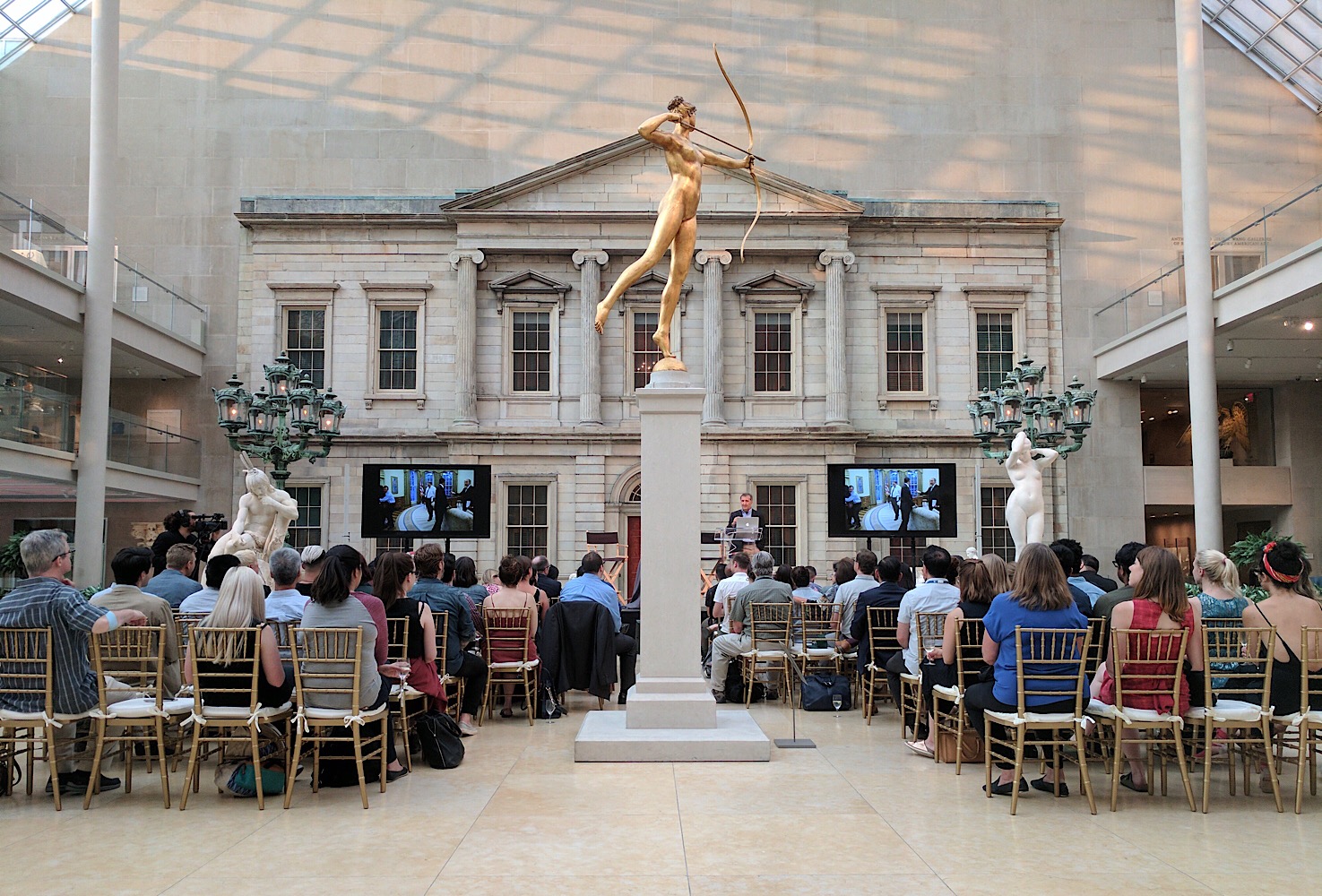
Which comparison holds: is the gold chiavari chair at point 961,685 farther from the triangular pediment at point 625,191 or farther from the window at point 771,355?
the triangular pediment at point 625,191

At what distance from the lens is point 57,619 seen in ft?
18.9

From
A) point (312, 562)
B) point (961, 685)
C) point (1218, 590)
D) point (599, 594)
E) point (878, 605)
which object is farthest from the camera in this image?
point (599, 594)

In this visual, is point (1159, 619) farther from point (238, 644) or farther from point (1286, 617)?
point (238, 644)

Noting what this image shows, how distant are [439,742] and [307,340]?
15.5 metres

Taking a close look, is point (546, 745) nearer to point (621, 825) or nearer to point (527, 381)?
point (621, 825)

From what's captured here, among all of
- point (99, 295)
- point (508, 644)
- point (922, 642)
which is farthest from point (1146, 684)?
point (99, 295)

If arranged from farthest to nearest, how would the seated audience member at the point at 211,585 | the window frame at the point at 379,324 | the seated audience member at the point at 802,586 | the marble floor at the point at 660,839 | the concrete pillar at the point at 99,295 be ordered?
the window frame at the point at 379,324
the concrete pillar at the point at 99,295
the seated audience member at the point at 802,586
the seated audience member at the point at 211,585
the marble floor at the point at 660,839

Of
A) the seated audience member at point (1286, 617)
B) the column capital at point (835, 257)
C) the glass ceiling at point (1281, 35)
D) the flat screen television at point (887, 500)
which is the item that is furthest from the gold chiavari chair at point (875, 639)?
the glass ceiling at point (1281, 35)

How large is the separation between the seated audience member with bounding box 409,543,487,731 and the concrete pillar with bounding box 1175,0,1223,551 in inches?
478

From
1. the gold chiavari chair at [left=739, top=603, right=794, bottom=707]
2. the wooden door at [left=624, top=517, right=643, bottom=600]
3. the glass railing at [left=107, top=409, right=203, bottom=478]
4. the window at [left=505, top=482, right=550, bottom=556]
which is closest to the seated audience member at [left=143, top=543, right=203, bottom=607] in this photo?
the gold chiavari chair at [left=739, top=603, right=794, bottom=707]

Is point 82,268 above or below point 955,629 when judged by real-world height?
above

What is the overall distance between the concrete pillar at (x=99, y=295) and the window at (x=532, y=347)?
706 cm

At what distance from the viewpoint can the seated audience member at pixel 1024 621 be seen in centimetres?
586

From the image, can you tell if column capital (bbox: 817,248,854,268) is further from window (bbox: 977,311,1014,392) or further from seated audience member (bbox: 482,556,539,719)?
seated audience member (bbox: 482,556,539,719)
